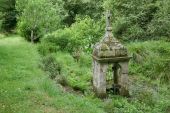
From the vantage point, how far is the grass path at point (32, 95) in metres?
12.6

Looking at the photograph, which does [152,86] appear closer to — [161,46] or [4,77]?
[161,46]

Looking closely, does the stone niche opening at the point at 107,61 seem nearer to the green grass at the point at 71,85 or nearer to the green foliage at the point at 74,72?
the green grass at the point at 71,85

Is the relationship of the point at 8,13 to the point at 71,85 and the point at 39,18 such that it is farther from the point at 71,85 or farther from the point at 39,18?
the point at 71,85

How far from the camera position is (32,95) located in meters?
14.0

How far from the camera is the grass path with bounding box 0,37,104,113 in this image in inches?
495

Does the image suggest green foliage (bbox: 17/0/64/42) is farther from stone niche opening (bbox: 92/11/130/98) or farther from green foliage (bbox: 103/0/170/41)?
stone niche opening (bbox: 92/11/130/98)

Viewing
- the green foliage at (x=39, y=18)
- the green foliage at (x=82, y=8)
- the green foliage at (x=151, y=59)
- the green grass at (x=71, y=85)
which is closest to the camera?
the green grass at (x=71, y=85)

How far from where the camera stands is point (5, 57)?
2072 centimetres

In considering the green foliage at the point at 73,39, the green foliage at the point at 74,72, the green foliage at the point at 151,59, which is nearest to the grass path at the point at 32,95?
the green foliage at the point at 74,72

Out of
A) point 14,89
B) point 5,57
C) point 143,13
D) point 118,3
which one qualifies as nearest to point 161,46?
point 143,13

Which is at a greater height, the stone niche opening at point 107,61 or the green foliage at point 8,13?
the green foliage at point 8,13

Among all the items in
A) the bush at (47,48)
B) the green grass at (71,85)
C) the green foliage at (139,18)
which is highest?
the green foliage at (139,18)

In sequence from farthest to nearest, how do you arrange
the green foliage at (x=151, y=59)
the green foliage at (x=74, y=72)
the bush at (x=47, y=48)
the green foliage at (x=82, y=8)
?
the green foliage at (x=82, y=8)
the bush at (x=47, y=48)
the green foliage at (x=151, y=59)
the green foliage at (x=74, y=72)

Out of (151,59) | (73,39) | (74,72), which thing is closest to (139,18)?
(73,39)
